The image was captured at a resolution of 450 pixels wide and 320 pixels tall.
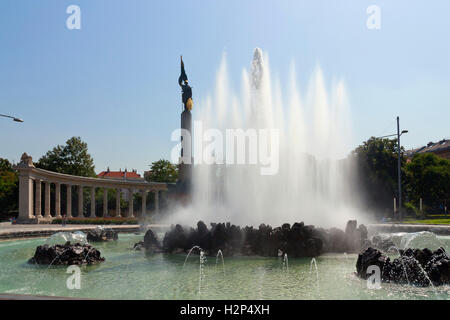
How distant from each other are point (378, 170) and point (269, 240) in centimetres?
4236

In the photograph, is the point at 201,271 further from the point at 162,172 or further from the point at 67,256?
the point at 162,172

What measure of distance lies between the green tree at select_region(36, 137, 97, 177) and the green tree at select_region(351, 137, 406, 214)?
51.3 metres

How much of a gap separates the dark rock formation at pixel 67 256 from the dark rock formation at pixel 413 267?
10.9m

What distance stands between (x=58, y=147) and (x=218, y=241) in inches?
2600

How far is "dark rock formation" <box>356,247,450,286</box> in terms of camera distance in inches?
442

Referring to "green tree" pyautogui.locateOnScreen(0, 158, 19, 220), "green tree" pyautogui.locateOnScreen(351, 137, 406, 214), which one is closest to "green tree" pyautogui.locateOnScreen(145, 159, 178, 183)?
"green tree" pyautogui.locateOnScreen(0, 158, 19, 220)

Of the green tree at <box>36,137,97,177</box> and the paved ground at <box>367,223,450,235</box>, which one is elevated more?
the green tree at <box>36,137,97,177</box>

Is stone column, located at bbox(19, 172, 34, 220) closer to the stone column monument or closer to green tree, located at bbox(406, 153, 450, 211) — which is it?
the stone column monument

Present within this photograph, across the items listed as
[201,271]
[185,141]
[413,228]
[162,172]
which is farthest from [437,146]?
[201,271]

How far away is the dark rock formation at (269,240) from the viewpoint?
1777cm

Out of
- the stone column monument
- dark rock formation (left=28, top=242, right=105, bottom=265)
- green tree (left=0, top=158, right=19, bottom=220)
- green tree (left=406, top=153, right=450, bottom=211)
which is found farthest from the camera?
green tree (left=0, top=158, right=19, bottom=220)

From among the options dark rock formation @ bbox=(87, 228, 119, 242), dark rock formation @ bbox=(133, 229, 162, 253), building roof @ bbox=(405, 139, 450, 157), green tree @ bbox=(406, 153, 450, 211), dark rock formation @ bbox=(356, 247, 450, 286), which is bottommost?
dark rock formation @ bbox=(87, 228, 119, 242)
